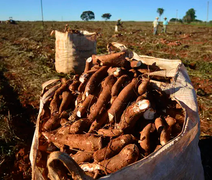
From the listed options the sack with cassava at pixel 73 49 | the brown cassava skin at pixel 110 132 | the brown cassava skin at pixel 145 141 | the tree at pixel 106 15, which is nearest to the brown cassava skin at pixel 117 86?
the brown cassava skin at pixel 110 132

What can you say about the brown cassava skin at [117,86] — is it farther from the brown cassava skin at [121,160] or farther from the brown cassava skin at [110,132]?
the brown cassava skin at [121,160]

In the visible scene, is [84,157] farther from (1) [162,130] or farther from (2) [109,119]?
(1) [162,130]

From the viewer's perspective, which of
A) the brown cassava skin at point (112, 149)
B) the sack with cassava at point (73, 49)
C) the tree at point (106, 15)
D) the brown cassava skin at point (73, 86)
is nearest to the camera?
the brown cassava skin at point (112, 149)

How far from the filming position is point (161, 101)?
222cm

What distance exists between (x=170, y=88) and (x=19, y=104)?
11.5 ft

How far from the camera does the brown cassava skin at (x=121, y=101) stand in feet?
7.08

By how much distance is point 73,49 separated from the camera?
522 centimetres

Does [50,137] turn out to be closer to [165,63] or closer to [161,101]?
[161,101]

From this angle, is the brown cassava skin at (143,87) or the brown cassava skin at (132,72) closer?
the brown cassava skin at (143,87)

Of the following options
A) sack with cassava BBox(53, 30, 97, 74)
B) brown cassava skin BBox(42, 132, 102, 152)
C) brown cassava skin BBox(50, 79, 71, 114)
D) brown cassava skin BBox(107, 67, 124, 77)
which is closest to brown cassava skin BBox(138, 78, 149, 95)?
brown cassava skin BBox(107, 67, 124, 77)

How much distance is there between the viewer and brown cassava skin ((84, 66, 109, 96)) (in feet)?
8.34

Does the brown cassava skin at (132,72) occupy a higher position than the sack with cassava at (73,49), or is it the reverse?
the sack with cassava at (73,49)

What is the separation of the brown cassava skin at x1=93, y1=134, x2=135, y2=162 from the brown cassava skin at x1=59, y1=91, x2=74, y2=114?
1.07 metres

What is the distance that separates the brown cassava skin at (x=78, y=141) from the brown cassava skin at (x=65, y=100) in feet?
1.69
